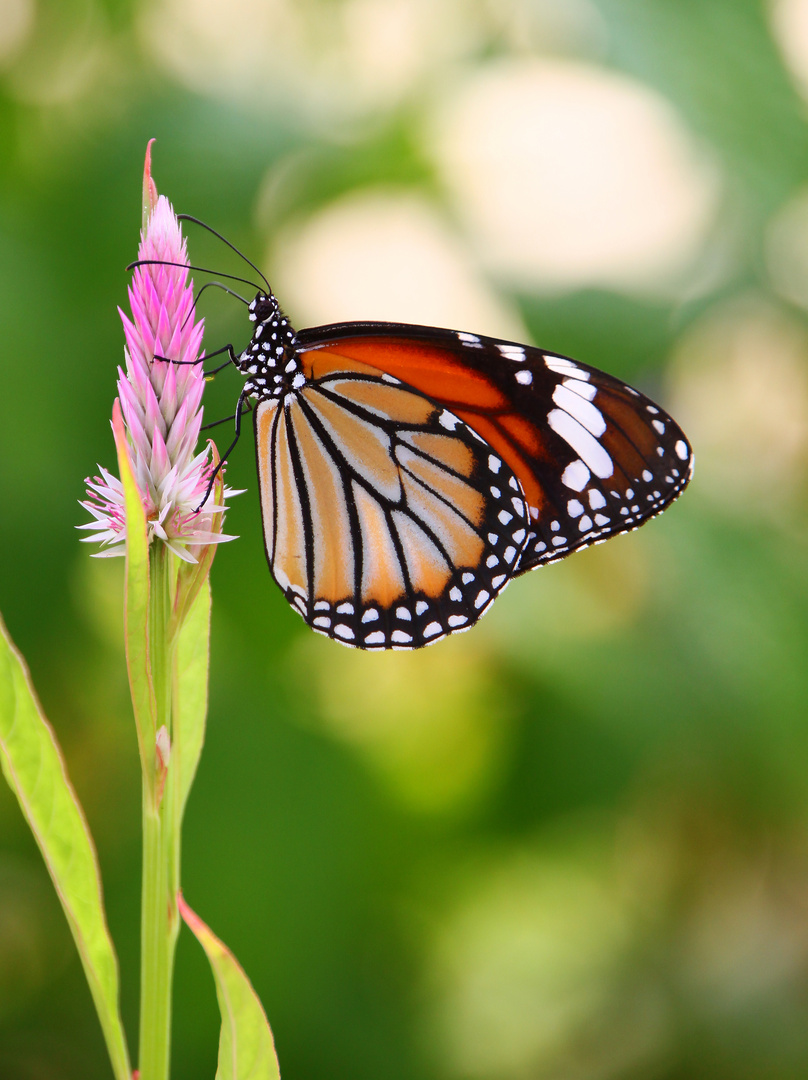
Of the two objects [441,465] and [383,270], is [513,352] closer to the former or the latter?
[441,465]

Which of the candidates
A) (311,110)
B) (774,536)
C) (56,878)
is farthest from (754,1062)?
(311,110)

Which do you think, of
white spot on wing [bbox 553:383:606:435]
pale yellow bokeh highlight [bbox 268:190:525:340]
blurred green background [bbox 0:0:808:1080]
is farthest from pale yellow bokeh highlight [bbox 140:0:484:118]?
white spot on wing [bbox 553:383:606:435]

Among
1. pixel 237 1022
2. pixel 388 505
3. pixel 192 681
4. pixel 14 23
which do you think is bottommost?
pixel 237 1022

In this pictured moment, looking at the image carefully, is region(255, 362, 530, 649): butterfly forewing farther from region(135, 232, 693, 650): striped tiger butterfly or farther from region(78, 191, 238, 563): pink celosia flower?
region(78, 191, 238, 563): pink celosia flower

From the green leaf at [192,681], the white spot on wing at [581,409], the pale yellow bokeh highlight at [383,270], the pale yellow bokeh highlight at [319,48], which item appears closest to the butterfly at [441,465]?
the white spot on wing at [581,409]

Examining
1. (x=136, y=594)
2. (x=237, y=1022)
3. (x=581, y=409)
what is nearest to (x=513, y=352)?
(x=581, y=409)
